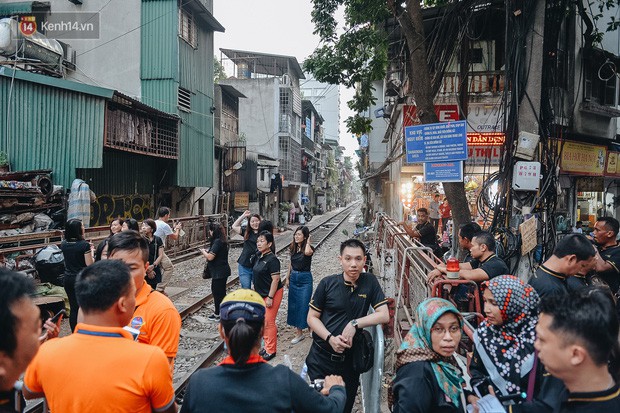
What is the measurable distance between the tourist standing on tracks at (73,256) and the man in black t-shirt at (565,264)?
5.13 m

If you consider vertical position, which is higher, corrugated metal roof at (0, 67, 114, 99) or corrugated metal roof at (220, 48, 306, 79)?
corrugated metal roof at (220, 48, 306, 79)

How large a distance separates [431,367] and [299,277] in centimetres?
409

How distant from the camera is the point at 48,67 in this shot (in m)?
13.6

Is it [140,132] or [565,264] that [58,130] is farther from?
[565,264]

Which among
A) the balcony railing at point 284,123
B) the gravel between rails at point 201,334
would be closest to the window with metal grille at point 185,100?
the gravel between rails at point 201,334

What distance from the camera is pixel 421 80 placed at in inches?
237

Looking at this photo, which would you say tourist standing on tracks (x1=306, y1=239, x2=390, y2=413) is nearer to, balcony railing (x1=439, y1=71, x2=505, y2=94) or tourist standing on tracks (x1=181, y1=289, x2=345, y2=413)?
tourist standing on tracks (x1=181, y1=289, x2=345, y2=413)

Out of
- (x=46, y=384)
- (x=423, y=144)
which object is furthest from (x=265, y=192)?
(x=46, y=384)

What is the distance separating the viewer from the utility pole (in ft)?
16.8

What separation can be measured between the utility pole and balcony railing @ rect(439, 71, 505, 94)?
4.21 metres

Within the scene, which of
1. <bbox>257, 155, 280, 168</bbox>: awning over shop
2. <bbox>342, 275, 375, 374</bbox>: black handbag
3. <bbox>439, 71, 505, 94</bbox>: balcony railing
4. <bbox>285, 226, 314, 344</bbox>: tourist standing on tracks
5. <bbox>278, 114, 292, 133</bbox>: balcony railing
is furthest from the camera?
<bbox>278, 114, 292, 133</bbox>: balcony railing

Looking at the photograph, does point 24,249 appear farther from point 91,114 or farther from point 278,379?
point 278,379

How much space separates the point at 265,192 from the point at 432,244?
21701 millimetres

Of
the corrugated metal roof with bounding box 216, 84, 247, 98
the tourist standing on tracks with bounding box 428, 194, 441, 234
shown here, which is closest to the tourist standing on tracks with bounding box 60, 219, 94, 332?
the tourist standing on tracks with bounding box 428, 194, 441, 234
